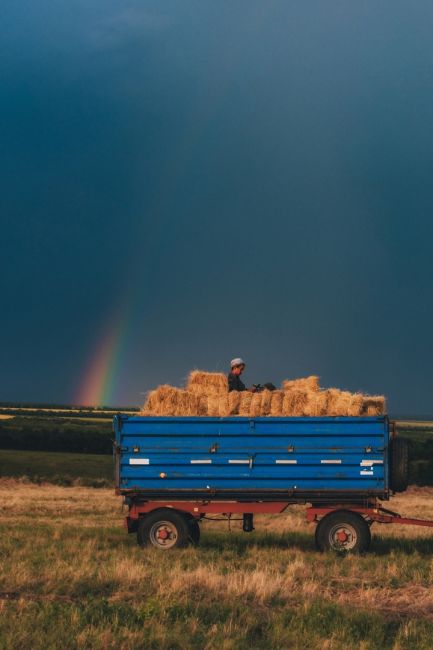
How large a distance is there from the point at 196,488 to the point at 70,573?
380cm

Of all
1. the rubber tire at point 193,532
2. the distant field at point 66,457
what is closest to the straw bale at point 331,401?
the rubber tire at point 193,532

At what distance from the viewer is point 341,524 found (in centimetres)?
1482

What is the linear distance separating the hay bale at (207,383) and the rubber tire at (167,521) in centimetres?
228

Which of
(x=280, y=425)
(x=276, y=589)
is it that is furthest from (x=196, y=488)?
(x=276, y=589)

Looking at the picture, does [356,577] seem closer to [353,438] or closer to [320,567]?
[320,567]

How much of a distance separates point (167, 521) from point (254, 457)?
202 cm

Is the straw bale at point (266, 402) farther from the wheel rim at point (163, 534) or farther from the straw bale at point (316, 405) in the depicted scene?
the wheel rim at point (163, 534)

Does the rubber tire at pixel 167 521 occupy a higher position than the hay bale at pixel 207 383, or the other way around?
the hay bale at pixel 207 383

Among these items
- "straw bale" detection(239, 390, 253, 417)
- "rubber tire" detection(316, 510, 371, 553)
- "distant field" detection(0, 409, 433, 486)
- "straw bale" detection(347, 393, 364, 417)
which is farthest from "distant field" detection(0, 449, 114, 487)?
"straw bale" detection(347, 393, 364, 417)

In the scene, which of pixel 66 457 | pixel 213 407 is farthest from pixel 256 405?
pixel 66 457

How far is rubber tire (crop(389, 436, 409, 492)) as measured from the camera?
14547 millimetres

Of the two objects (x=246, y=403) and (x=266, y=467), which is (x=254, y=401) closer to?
(x=246, y=403)

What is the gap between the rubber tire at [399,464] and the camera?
14.5m

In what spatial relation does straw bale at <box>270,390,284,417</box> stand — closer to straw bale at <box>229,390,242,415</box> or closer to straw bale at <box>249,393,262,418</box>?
straw bale at <box>249,393,262,418</box>
